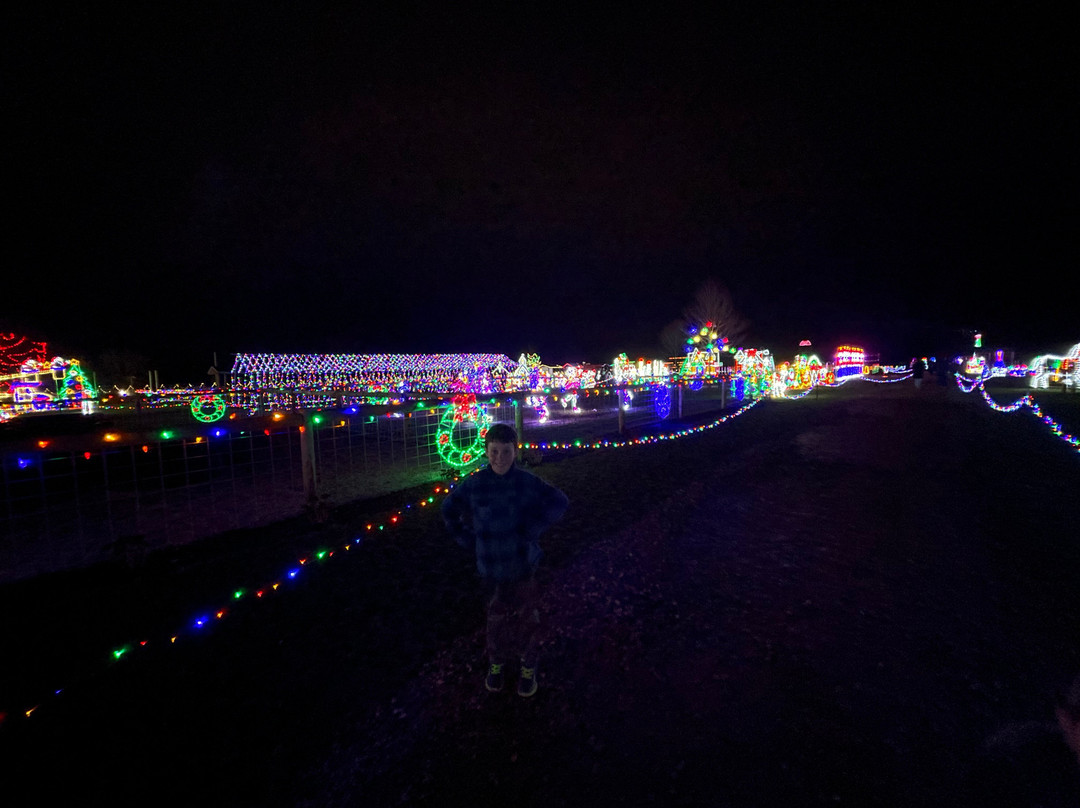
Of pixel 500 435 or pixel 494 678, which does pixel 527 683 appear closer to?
pixel 494 678

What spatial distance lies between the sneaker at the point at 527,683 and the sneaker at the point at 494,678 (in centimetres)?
11

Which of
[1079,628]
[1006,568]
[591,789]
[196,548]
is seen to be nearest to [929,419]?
[1006,568]

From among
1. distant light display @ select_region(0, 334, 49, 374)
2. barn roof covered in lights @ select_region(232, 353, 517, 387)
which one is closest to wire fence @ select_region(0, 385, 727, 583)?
barn roof covered in lights @ select_region(232, 353, 517, 387)

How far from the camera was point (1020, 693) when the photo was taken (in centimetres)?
244

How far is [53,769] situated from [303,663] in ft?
3.46

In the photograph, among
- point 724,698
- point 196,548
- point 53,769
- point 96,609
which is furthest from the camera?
point 196,548

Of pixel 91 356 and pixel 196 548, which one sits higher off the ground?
pixel 91 356

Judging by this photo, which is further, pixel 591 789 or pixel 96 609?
pixel 96 609

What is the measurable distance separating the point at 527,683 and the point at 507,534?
80 cm

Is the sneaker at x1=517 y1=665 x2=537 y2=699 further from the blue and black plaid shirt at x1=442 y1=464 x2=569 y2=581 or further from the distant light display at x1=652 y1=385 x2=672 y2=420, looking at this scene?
the distant light display at x1=652 y1=385 x2=672 y2=420

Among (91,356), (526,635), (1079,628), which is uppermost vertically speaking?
(91,356)

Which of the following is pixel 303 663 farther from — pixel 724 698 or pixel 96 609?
pixel 724 698

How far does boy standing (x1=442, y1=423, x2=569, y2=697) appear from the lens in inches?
103

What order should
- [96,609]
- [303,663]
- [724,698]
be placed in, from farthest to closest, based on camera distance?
1. [96,609]
2. [303,663]
3. [724,698]
